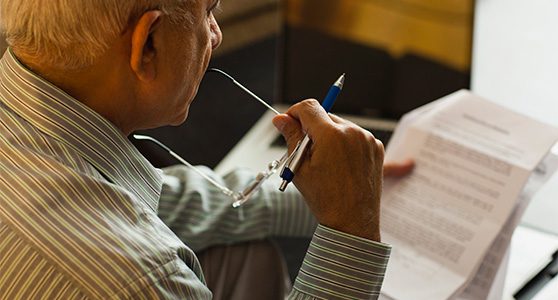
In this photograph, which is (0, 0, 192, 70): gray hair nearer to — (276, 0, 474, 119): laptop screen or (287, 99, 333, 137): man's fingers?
(287, 99, 333, 137): man's fingers

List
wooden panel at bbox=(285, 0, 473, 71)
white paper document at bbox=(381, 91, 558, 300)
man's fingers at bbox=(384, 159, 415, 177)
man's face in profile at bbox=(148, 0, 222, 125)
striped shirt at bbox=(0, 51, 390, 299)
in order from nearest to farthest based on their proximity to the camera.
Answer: striped shirt at bbox=(0, 51, 390, 299)
man's face in profile at bbox=(148, 0, 222, 125)
white paper document at bbox=(381, 91, 558, 300)
man's fingers at bbox=(384, 159, 415, 177)
wooden panel at bbox=(285, 0, 473, 71)

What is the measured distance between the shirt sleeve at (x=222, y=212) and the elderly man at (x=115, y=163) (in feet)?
0.85

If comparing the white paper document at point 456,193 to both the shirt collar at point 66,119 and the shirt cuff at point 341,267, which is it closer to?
the shirt cuff at point 341,267

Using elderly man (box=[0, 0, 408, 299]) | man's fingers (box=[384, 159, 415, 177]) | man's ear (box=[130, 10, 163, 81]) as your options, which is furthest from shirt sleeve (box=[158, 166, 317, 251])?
man's ear (box=[130, 10, 163, 81])

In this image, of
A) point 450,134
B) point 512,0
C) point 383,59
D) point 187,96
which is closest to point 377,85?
point 383,59

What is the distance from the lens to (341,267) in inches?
34.3

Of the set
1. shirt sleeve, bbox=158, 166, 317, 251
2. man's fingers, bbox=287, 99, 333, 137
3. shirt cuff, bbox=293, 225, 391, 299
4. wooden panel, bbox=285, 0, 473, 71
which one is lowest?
shirt sleeve, bbox=158, 166, 317, 251

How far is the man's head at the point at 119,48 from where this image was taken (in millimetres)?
774

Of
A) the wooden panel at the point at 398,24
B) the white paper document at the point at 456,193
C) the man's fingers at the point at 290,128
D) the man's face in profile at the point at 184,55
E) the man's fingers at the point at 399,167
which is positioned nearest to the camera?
the man's face in profile at the point at 184,55

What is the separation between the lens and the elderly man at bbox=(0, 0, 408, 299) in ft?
2.39

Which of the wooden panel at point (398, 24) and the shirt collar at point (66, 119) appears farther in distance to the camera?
the wooden panel at point (398, 24)

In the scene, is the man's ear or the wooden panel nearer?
the man's ear

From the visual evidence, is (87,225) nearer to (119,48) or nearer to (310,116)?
(119,48)

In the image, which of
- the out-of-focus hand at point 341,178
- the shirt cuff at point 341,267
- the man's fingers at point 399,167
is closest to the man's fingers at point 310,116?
the out-of-focus hand at point 341,178
